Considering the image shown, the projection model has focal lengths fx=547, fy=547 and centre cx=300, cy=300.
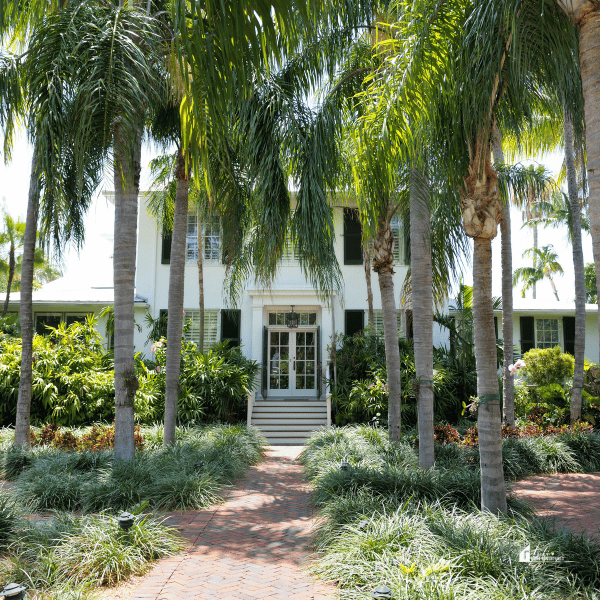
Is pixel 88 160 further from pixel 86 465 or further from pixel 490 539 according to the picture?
pixel 490 539

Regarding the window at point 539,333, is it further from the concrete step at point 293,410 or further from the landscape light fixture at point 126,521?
the landscape light fixture at point 126,521

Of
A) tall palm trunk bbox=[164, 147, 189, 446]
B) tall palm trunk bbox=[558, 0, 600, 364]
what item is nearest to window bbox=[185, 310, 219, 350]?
tall palm trunk bbox=[164, 147, 189, 446]

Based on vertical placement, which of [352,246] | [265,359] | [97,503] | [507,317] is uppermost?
[352,246]

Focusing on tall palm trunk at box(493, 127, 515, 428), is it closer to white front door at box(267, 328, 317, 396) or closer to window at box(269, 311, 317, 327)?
white front door at box(267, 328, 317, 396)

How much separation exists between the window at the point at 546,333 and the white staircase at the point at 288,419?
735 cm

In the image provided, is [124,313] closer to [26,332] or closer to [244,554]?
[26,332]

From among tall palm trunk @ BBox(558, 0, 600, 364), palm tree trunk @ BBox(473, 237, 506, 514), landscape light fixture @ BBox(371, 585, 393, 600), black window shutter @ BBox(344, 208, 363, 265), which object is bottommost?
landscape light fixture @ BBox(371, 585, 393, 600)

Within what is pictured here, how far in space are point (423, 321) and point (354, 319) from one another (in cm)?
900

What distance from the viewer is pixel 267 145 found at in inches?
313

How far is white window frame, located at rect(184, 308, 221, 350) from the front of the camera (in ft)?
54.6

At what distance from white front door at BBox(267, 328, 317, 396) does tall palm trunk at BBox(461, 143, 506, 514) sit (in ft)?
36.4

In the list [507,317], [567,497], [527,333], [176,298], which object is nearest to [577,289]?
[507,317]

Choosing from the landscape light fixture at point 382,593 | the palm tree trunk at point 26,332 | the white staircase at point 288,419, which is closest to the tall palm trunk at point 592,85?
the landscape light fixture at point 382,593

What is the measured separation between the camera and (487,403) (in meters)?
5.09
